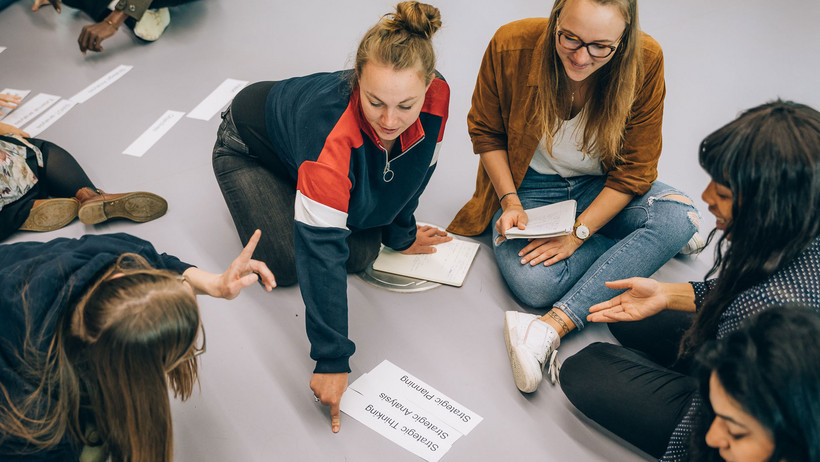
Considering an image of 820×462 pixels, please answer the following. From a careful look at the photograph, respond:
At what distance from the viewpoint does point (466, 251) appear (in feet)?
6.53

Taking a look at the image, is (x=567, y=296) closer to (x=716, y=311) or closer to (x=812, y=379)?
(x=716, y=311)

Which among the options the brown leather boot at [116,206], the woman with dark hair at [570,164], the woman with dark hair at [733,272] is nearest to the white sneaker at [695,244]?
the woman with dark hair at [570,164]

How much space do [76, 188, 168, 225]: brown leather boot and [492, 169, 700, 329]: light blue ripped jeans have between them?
1242 mm

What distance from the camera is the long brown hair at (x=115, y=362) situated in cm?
97

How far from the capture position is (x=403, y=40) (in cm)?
130

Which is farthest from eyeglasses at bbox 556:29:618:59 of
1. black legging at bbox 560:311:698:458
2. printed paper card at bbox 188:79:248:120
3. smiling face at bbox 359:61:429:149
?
printed paper card at bbox 188:79:248:120

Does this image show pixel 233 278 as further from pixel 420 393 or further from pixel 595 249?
pixel 595 249

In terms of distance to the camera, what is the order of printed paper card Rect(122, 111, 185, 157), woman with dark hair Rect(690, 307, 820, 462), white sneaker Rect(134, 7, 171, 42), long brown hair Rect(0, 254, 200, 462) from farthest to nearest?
white sneaker Rect(134, 7, 171, 42) < printed paper card Rect(122, 111, 185, 157) < long brown hair Rect(0, 254, 200, 462) < woman with dark hair Rect(690, 307, 820, 462)

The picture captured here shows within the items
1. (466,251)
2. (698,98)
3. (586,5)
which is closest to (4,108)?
(466,251)

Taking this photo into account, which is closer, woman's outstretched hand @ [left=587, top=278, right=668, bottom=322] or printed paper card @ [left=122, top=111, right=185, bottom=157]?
woman's outstretched hand @ [left=587, top=278, right=668, bottom=322]

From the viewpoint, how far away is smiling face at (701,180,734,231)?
3.61 ft

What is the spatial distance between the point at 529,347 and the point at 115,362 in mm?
1038

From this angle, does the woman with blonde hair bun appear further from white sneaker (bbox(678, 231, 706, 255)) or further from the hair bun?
Result: white sneaker (bbox(678, 231, 706, 255))

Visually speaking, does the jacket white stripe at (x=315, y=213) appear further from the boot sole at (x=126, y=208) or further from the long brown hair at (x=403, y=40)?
the boot sole at (x=126, y=208)
